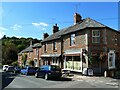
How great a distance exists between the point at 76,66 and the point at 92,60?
3459mm

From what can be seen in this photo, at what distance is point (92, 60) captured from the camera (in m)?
26.9

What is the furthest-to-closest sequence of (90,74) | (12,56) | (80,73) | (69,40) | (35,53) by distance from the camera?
(12,56) < (35,53) < (69,40) < (80,73) < (90,74)

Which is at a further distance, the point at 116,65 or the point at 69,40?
the point at 69,40

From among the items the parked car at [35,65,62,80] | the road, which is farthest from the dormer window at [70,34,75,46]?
the road

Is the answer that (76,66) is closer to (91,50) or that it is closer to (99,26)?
(91,50)

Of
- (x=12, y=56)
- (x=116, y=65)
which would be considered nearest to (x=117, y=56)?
(x=116, y=65)

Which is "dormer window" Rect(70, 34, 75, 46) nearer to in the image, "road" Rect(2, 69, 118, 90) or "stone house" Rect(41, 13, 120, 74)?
"stone house" Rect(41, 13, 120, 74)

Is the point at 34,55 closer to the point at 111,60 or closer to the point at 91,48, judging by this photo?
the point at 91,48

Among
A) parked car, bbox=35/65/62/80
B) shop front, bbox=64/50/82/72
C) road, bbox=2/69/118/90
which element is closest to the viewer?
road, bbox=2/69/118/90

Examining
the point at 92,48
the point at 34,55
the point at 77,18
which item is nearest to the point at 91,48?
the point at 92,48

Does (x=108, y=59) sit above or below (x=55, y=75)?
above

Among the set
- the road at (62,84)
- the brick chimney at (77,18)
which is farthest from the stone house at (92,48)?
the road at (62,84)

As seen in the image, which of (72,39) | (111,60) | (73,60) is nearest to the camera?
(111,60)

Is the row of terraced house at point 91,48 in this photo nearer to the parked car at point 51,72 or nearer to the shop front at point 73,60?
the shop front at point 73,60
